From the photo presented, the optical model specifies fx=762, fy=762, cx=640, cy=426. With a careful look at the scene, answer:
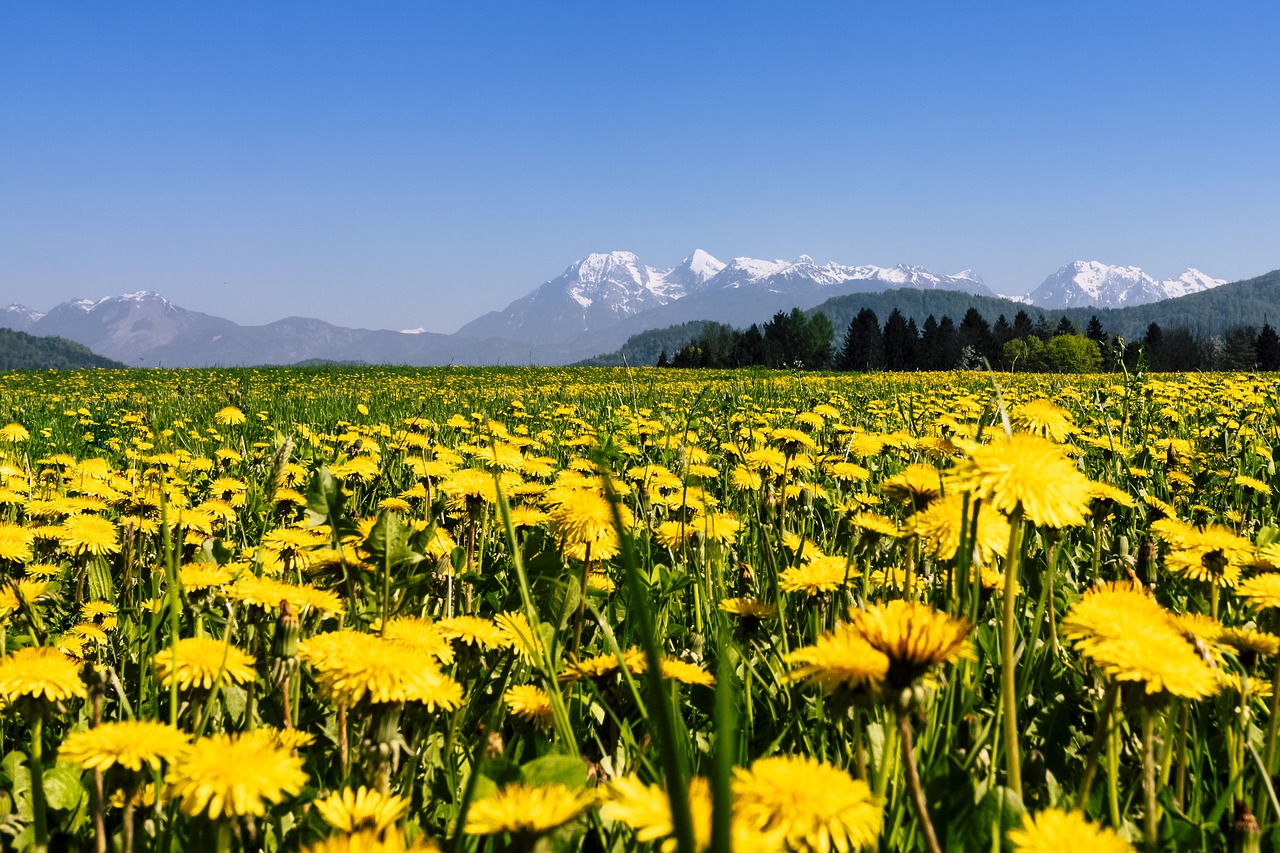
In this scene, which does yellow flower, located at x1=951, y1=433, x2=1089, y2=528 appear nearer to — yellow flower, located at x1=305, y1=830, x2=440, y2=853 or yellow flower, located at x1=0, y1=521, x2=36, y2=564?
yellow flower, located at x1=305, y1=830, x2=440, y2=853

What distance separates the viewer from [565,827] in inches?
36.4

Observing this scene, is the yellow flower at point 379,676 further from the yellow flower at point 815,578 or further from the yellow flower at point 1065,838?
the yellow flower at point 815,578

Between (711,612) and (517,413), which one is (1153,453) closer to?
(711,612)

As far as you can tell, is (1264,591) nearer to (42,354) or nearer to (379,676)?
(379,676)

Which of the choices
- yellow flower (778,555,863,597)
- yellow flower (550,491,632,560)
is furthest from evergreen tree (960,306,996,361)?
yellow flower (550,491,632,560)

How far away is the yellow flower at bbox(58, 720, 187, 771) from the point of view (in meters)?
1.07

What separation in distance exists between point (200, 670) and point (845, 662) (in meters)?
1.15

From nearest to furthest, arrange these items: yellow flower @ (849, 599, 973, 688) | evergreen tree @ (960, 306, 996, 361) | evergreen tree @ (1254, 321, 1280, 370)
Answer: yellow flower @ (849, 599, 973, 688) < evergreen tree @ (1254, 321, 1280, 370) < evergreen tree @ (960, 306, 996, 361)

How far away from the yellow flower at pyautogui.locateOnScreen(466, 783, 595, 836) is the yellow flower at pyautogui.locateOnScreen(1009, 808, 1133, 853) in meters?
0.49

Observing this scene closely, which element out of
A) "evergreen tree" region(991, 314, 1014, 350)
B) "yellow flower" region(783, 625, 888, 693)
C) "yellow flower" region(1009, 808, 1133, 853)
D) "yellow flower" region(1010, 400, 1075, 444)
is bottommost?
"yellow flower" region(1009, 808, 1133, 853)

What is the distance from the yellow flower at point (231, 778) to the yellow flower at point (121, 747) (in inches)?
2.9

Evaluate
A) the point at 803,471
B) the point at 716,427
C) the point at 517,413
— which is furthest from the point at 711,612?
the point at 517,413

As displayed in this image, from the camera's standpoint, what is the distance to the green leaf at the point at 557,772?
118cm

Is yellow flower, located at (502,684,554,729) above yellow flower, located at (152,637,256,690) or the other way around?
the other way around
